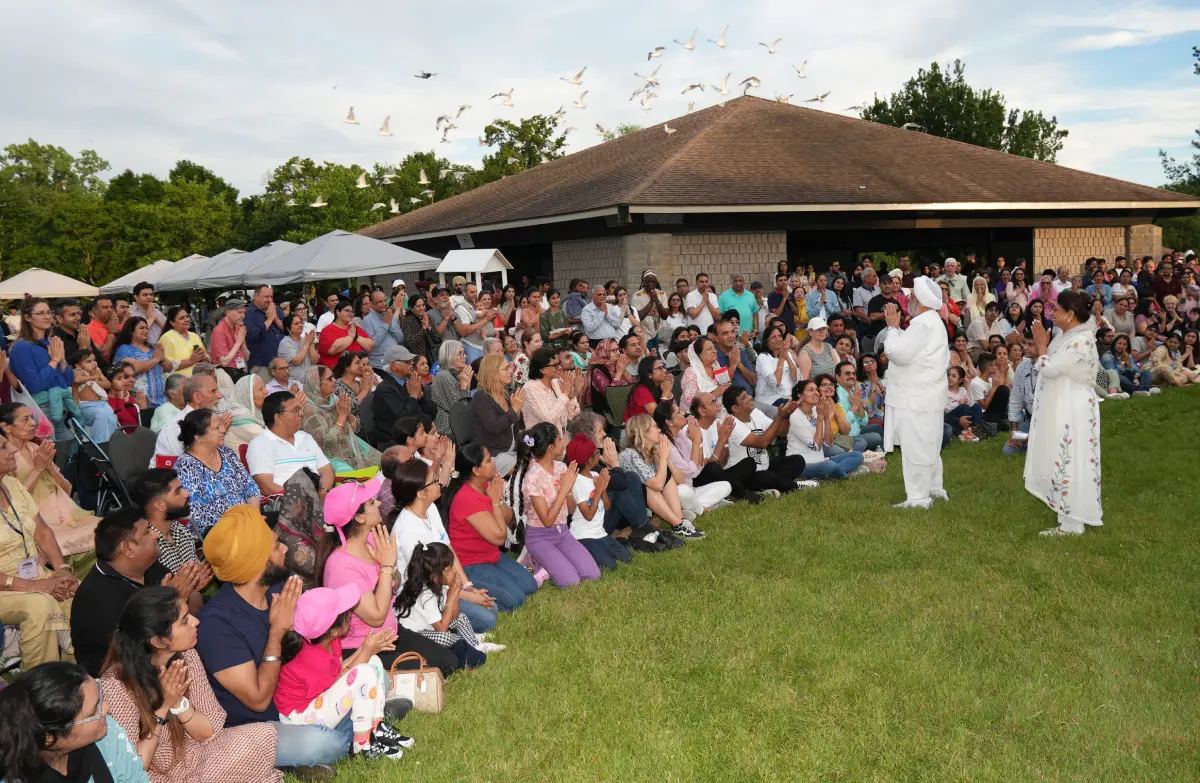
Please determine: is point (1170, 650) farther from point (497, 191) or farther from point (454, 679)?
point (497, 191)

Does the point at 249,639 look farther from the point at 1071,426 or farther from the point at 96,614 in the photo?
the point at 1071,426

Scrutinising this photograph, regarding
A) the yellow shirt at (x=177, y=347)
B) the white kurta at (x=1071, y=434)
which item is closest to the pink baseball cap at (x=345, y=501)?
the yellow shirt at (x=177, y=347)

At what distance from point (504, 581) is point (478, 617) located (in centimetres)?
65

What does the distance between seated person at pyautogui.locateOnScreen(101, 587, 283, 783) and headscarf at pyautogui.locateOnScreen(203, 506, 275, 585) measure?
0.43m

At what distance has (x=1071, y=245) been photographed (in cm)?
2355

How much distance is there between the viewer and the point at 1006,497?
9.32 m

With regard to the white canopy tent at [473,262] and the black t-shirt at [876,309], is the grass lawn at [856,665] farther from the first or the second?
the white canopy tent at [473,262]

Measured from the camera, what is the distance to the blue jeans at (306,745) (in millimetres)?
4551

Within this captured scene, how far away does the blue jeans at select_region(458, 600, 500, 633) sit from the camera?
639cm

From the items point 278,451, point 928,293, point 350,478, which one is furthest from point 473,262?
point 278,451

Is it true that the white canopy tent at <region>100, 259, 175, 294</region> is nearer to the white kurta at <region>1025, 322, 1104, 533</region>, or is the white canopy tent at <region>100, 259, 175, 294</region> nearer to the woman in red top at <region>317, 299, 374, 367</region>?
the woman in red top at <region>317, 299, 374, 367</region>

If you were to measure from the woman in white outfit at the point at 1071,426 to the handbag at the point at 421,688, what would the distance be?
17.9ft

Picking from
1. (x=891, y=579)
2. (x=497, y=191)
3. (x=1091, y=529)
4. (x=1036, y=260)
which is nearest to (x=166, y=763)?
(x=891, y=579)

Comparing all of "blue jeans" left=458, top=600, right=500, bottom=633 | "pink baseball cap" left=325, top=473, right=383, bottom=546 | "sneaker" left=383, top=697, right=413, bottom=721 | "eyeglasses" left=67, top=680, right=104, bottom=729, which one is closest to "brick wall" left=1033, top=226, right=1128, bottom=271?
"blue jeans" left=458, top=600, right=500, bottom=633
